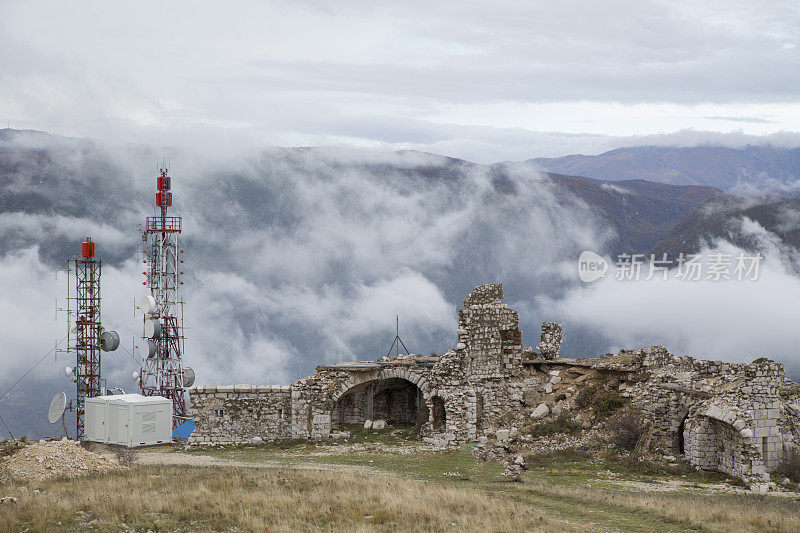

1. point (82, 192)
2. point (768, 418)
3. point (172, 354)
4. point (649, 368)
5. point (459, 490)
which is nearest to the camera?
point (459, 490)

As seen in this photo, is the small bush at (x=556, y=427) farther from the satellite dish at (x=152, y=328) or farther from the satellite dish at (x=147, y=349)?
the satellite dish at (x=152, y=328)

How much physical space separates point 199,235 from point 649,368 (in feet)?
355

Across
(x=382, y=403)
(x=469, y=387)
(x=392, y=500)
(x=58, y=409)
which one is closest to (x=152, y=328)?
(x=58, y=409)

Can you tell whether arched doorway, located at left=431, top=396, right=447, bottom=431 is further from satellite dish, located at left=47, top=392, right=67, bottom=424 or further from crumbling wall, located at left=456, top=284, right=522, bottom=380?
satellite dish, located at left=47, top=392, right=67, bottom=424

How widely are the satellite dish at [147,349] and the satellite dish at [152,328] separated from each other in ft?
1.65

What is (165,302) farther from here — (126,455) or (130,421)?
(126,455)

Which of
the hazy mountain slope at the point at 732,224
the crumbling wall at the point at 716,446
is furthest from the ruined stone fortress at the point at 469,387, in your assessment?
the hazy mountain slope at the point at 732,224

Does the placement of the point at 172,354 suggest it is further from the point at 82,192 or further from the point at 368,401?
the point at 82,192

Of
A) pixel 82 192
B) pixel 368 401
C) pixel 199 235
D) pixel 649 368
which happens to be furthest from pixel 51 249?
pixel 649 368

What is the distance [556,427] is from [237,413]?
1198cm

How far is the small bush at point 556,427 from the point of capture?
31641 millimetres

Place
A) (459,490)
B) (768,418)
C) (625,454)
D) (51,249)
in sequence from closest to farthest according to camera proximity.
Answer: (459,490) < (768,418) < (625,454) < (51,249)

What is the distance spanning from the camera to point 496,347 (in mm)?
34906

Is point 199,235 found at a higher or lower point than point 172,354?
higher
